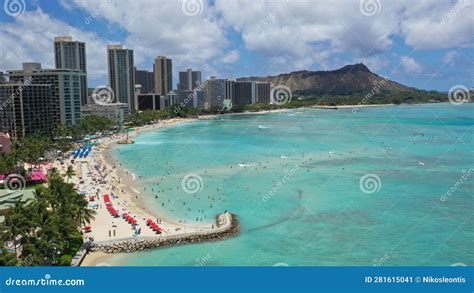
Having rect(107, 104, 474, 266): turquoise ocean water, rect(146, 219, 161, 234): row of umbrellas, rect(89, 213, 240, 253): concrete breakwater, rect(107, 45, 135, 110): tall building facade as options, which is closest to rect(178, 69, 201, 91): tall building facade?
rect(107, 45, 135, 110): tall building facade

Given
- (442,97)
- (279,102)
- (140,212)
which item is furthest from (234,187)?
(442,97)

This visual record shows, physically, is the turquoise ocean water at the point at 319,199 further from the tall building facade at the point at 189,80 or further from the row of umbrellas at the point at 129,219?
the tall building facade at the point at 189,80

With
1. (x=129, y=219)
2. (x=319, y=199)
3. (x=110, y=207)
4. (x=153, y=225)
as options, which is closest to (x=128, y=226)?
(x=129, y=219)

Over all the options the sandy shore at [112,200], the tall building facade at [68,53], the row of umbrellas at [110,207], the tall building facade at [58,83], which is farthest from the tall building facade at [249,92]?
the row of umbrellas at [110,207]

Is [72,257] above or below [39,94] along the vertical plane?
below

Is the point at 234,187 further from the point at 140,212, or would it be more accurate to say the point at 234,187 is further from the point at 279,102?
the point at 279,102
